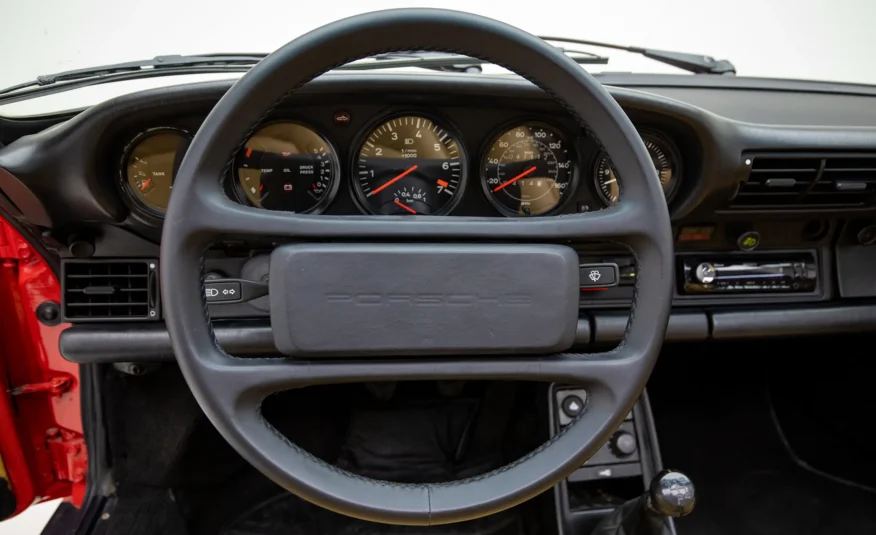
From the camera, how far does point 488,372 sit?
0.88m

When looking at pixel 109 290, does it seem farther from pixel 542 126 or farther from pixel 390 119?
pixel 542 126

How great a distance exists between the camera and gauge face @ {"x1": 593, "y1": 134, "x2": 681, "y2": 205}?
1331mm

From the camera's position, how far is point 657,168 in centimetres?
136

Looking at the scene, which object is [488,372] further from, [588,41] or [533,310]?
[588,41]

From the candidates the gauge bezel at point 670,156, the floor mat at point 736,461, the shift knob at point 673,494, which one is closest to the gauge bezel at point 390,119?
the gauge bezel at point 670,156

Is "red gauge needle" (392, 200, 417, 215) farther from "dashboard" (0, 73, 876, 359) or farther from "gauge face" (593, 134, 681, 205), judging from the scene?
"gauge face" (593, 134, 681, 205)

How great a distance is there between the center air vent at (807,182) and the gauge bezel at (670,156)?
0.42ft

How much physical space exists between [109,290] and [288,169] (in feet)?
1.47

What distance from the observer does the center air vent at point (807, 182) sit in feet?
4.26

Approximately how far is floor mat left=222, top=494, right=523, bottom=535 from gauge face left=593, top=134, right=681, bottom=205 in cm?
96

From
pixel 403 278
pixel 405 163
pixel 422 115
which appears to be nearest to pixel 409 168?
pixel 405 163

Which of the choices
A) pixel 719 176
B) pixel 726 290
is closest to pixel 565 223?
pixel 719 176

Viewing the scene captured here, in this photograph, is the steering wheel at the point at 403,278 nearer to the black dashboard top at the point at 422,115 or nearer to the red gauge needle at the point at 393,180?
the black dashboard top at the point at 422,115

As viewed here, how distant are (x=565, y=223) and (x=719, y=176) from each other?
22.9 inches
